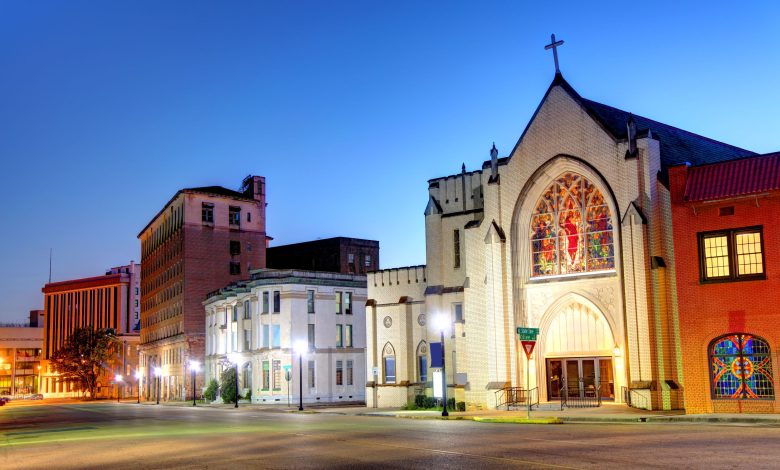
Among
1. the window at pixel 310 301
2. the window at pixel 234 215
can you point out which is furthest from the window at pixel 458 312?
the window at pixel 234 215

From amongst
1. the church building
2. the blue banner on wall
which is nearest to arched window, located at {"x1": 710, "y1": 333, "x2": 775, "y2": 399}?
the church building

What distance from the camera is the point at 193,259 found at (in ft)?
296

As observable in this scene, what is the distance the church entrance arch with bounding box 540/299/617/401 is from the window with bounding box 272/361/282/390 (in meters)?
29.7

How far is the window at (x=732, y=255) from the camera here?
2991cm

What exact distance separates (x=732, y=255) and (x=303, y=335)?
39654 millimetres

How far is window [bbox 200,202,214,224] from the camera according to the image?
3615 inches

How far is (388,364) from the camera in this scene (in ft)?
162

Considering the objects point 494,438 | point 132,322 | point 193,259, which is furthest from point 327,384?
point 132,322

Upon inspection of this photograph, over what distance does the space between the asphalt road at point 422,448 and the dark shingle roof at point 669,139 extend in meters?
15.0

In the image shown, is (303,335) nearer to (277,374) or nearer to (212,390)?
(277,374)

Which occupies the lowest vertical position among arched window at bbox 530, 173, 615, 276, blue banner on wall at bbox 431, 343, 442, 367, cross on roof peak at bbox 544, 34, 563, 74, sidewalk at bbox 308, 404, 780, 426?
sidewalk at bbox 308, 404, 780, 426

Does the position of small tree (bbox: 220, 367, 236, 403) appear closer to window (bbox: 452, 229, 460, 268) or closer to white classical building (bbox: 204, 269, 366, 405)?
white classical building (bbox: 204, 269, 366, 405)

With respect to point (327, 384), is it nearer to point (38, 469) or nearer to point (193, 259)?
point (193, 259)

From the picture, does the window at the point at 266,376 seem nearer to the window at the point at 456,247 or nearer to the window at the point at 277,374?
the window at the point at 277,374
